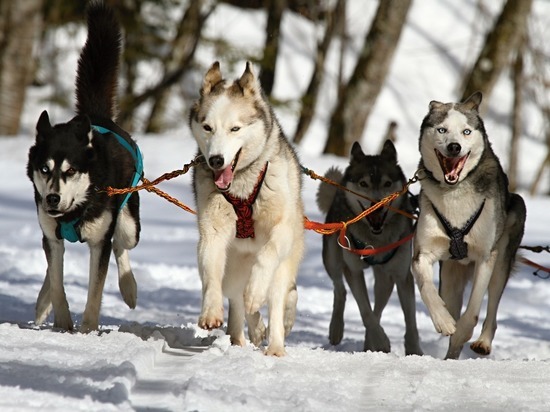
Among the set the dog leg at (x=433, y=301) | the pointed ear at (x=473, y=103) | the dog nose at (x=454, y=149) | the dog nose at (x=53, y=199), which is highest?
the pointed ear at (x=473, y=103)

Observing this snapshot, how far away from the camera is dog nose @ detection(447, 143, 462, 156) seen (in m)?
5.32

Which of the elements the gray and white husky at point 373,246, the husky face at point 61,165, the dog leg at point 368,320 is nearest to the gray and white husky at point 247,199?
the husky face at point 61,165

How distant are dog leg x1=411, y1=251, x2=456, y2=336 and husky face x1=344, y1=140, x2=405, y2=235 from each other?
1121 millimetres

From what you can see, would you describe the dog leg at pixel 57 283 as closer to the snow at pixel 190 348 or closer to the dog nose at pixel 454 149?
the snow at pixel 190 348

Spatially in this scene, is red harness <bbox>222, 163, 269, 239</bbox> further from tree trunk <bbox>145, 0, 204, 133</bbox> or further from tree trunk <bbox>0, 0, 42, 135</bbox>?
tree trunk <bbox>145, 0, 204, 133</bbox>

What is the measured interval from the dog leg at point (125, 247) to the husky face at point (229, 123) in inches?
48.6

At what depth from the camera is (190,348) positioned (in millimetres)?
5090

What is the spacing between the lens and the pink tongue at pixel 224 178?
4766 millimetres

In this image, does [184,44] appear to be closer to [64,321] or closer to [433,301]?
[64,321]

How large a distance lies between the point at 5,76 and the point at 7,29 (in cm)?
81

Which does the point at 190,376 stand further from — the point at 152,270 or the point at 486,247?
the point at 152,270

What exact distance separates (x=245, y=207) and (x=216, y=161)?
0.43 m

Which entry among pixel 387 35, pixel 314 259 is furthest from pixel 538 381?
pixel 387 35

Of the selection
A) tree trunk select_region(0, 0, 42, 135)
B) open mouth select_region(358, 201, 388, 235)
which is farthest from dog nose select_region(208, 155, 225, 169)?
tree trunk select_region(0, 0, 42, 135)
